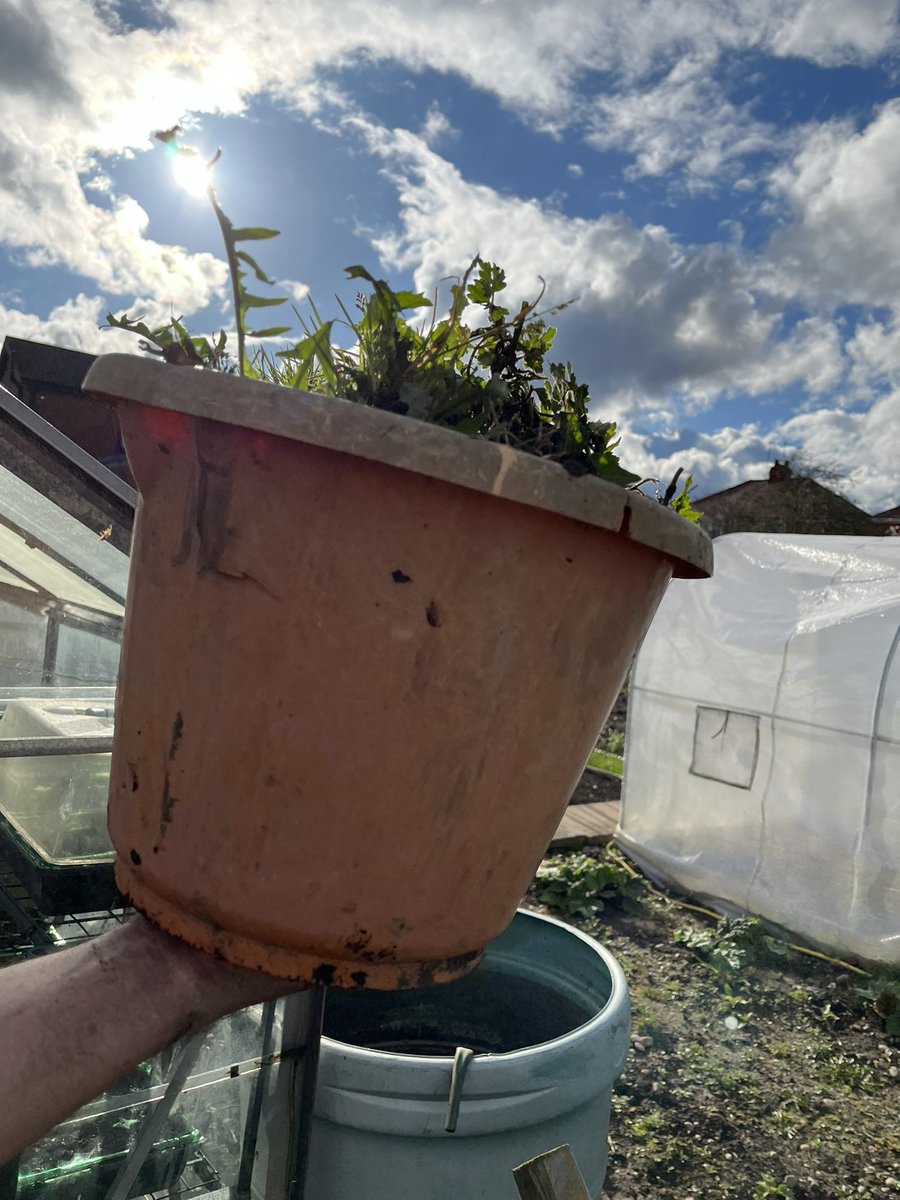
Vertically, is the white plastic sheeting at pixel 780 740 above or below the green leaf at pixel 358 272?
below

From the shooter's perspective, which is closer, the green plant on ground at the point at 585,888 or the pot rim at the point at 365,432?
the pot rim at the point at 365,432

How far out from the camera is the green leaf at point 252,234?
2.30 ft

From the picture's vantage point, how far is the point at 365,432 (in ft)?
1.95

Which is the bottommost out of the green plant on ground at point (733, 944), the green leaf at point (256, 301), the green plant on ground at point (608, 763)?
the green plant on ground at point (733, 944)

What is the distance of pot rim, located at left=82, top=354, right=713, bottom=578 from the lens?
591mm

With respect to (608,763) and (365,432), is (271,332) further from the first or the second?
(608,763)

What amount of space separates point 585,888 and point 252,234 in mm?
4683

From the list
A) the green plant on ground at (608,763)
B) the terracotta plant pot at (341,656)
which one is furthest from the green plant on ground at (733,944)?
the terracotta plant pot at (341,656)

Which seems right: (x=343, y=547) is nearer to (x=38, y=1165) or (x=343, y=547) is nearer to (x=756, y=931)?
(x=38, y=1165)

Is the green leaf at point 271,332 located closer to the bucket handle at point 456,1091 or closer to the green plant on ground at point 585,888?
the bucket handle at point 456,1091

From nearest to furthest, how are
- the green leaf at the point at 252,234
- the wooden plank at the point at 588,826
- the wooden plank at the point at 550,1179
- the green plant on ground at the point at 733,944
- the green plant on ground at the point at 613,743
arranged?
the green leaf at the point at 252,234, the wooden plank at the point at 550,1179, the green plant on ground at the point at 733,944, the wooden plank at the point at 588,826, the green plant on ground at the point at 613,743

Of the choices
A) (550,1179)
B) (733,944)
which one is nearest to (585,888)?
(733,944)

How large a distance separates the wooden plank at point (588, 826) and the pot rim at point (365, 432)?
5.02 metres

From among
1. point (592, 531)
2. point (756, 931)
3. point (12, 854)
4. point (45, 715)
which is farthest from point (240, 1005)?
point (756, 931)
